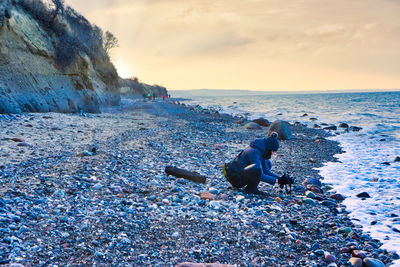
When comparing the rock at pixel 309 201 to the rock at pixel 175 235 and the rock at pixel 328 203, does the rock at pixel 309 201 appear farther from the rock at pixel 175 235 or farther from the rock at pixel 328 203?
the rock at pixel 175 235

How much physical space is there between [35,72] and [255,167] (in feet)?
48.7

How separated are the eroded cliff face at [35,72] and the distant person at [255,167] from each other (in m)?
12.1

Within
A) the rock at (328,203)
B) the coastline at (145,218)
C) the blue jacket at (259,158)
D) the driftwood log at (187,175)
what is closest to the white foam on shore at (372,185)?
the rock at (328,203)

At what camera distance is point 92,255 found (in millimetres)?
3725

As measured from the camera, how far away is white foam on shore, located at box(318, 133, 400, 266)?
576 cm

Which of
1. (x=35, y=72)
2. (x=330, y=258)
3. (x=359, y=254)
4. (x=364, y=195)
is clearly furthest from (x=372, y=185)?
(x=35, y=72)

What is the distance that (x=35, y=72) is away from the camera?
1548cm

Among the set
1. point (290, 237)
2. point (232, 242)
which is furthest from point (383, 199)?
point (232, 242)

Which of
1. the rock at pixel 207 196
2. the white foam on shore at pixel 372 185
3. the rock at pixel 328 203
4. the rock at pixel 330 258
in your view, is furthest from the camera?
the rock at pixel 328 203

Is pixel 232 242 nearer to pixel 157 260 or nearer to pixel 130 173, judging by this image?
pixel 157 260

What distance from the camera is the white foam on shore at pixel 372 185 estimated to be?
576cm

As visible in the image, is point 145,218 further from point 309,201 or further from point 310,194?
point 310,194

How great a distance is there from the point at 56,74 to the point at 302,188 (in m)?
16.4

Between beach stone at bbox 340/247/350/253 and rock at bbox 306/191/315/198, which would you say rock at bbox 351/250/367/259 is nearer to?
beach stone at bbox 340/247/350/253
